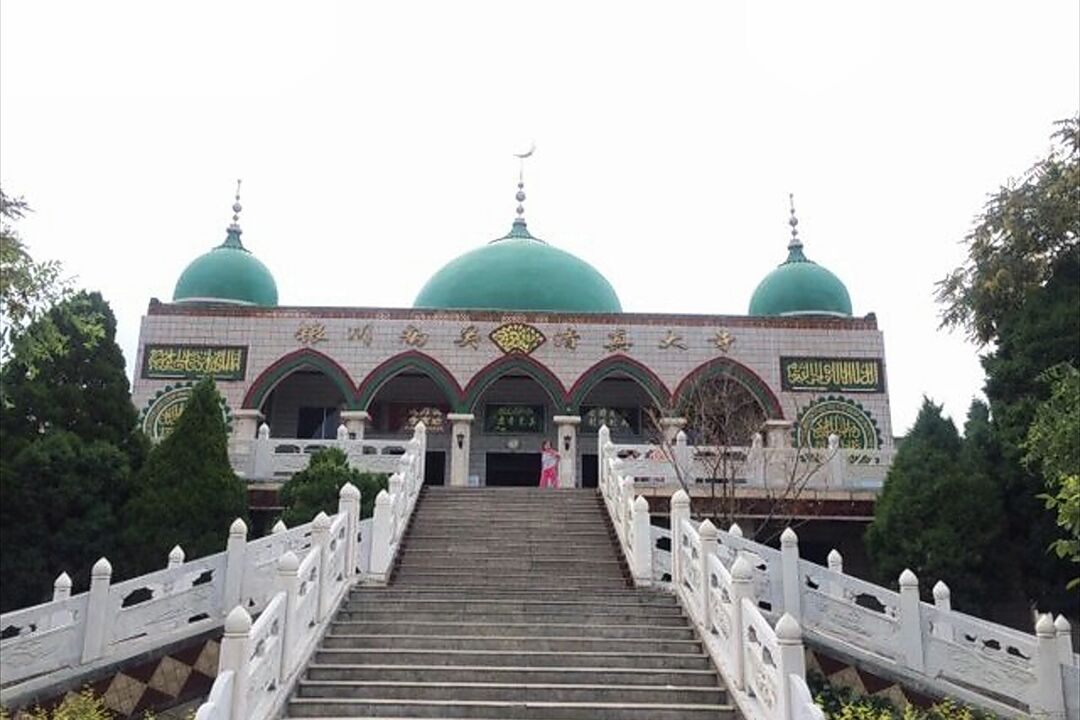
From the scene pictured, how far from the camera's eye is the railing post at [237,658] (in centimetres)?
564

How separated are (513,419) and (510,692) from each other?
14799 millimetres

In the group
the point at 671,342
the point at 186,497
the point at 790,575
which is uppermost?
the point at 671,342

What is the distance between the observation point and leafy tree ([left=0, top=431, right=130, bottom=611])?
11695 mm

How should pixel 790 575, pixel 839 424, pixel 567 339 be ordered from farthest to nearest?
pixel 567 339, pixel 839 424, pixel 790 575

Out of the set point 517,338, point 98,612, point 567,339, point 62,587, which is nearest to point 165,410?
point 517,338

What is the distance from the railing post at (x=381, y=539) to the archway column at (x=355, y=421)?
9.33 m

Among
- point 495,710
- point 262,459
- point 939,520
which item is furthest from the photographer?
point 262,459

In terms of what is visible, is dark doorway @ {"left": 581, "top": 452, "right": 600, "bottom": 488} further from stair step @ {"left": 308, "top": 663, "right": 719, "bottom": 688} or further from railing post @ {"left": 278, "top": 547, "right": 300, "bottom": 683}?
railing post @ {"left": 278, "top": 547, "right": 300, "bottom": 683}

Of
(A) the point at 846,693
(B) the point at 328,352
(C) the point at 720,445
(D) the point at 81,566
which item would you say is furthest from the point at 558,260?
(A) the point at 846,693

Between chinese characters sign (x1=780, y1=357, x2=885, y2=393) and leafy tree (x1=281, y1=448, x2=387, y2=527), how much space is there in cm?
992

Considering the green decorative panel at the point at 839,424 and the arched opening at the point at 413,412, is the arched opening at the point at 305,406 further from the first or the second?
the green decorative panel at the point at 839,424

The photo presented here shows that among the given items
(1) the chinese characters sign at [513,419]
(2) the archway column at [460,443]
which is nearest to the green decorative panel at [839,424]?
(1) the chinese characters sign at [513,419]

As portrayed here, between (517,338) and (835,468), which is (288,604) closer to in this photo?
(835,468)

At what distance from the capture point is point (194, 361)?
19688mm
